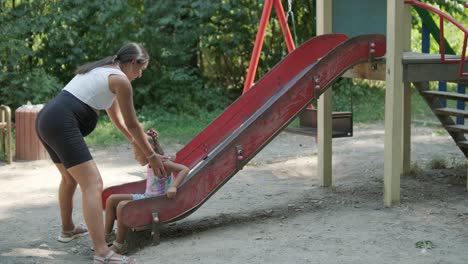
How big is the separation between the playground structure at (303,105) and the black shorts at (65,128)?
653mm

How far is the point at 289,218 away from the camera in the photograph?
6355mm

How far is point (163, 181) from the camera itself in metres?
5.75

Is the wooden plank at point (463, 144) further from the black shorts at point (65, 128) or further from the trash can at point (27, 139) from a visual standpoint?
the trash can at point (27, 139)

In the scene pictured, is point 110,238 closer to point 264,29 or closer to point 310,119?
point 310,119

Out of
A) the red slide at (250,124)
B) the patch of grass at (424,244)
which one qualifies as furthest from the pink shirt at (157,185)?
the patch of grass at (424,244)

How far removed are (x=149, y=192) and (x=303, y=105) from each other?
1.56 meters

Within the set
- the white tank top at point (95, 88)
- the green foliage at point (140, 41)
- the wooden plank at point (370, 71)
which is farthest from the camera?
the green foliage at point (140, 41)

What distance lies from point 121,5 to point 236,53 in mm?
2766

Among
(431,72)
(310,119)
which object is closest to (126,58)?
(431,72)

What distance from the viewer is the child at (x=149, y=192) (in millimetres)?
5449

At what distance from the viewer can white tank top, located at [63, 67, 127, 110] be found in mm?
5094

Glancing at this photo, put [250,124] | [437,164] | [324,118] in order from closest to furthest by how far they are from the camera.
→ [250,124], [324,118], [437,164]

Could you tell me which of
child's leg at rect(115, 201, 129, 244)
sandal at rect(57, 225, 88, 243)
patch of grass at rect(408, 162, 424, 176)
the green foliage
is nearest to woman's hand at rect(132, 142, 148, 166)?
child's leg at rect(115, 201, 129, 244)

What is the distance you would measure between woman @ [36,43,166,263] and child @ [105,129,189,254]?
31 cm
